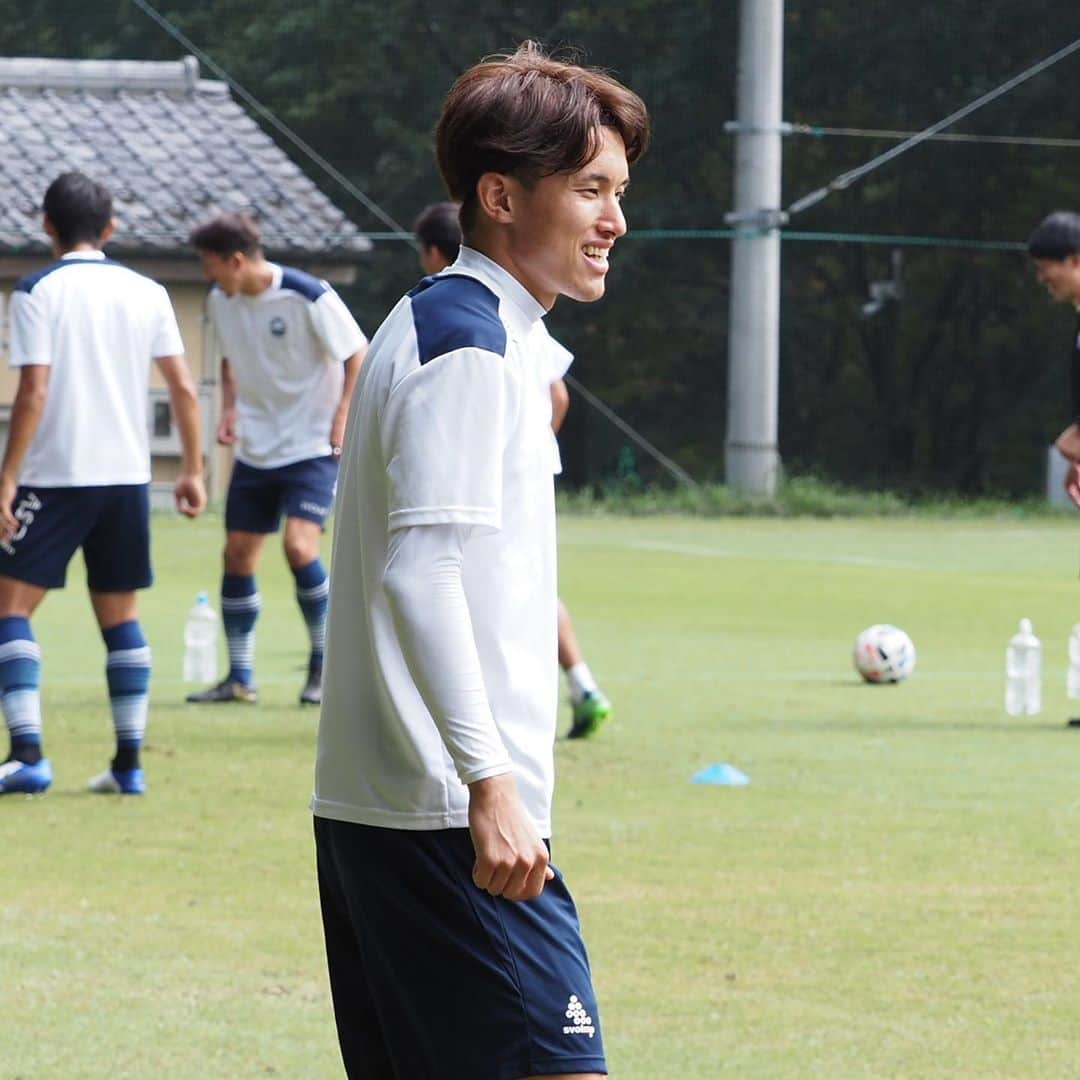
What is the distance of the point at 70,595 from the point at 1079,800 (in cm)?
1042

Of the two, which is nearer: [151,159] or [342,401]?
[342,401]

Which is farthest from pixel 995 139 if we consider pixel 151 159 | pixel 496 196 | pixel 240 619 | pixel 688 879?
pixel 496 196

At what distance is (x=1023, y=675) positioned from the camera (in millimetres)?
11297

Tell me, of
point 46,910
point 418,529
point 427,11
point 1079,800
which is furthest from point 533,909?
point 427,11

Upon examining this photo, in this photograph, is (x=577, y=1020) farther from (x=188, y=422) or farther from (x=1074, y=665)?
(x=1074, y=665)

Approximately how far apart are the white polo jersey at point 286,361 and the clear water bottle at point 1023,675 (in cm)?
314

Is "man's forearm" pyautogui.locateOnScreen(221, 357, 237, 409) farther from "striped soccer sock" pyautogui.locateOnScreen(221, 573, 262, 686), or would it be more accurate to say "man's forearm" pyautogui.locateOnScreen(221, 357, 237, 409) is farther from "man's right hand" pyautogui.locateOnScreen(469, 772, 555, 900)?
"man's right hand" pyautogui.locateOnScreen(469, 772, 555, 900)

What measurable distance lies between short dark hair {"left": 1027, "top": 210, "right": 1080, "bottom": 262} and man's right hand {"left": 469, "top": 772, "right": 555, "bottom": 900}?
7.57 metres

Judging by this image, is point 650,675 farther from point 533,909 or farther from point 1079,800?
point 533,909

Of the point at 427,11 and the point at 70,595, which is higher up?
the point at 427,11

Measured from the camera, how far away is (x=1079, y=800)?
8852mm

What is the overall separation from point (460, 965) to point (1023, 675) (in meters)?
8.23

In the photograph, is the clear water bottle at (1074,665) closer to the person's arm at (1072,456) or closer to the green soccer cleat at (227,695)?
the person's arm at (1072,456)

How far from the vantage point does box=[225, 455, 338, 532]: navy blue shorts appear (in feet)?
38.3
